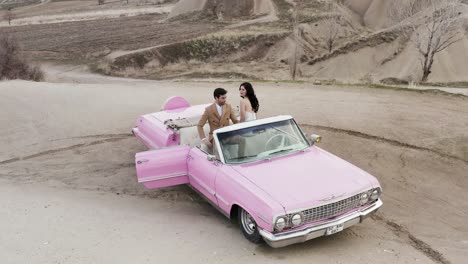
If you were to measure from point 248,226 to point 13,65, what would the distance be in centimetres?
2278

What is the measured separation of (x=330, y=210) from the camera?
6.14 m

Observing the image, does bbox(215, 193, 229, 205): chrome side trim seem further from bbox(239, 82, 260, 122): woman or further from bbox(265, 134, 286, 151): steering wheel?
bbox(239, 82, 260, 122): woman

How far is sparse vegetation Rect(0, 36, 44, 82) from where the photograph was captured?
23948 millimetres

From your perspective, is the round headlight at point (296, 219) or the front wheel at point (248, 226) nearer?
the round headlight at point (296, 219)

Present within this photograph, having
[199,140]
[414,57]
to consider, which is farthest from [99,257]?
[414,57]

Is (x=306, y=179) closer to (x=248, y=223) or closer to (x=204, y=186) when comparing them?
(x=248, y=223)

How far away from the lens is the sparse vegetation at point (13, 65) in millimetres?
23948

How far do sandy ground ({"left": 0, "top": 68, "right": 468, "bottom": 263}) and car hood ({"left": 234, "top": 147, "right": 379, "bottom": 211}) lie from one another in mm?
747

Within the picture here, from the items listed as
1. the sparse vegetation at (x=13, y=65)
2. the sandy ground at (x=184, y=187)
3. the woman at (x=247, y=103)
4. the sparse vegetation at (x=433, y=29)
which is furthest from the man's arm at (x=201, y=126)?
the sparse vegetation at (x=433, y=29)

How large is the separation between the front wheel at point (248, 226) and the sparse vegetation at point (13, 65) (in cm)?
2005

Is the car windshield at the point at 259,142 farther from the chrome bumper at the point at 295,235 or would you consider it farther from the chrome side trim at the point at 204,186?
the chrome bumper at the point at 295,235

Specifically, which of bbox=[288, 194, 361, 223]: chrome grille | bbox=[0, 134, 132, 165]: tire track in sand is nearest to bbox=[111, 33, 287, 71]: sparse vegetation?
bbox=[0, 134, 132, 165]: tire track in sand

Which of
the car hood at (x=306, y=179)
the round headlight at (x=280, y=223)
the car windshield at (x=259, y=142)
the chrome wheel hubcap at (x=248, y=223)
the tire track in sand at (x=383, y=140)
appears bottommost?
the tire track in sand at (x=383, y=140)

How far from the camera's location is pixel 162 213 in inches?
304
